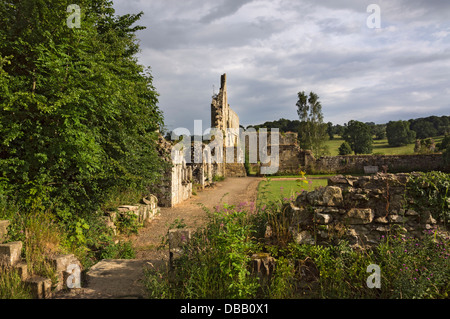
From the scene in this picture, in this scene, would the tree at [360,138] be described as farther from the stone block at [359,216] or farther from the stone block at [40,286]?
the stone block at [40,286]

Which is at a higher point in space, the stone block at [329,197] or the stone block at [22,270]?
the stone block at [329,197]

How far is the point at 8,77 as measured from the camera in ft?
19.3

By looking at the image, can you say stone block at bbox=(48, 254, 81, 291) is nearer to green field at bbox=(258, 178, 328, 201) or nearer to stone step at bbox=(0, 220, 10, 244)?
stone step at bbox=(0, 220, 10, 244)

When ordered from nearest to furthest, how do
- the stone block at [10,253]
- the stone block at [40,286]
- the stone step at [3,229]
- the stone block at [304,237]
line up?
the stone block at [40,286] < the stone block at [10,253] < the stone block at [304,237] < the stone step at [3,229]

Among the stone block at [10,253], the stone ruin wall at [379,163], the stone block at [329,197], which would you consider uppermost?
the stone ruin wall at [379,163]

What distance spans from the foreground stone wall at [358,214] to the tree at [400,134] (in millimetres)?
53068

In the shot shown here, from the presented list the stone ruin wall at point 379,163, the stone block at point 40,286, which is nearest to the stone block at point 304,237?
the stone block at point 40,286

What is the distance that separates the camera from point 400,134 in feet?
167

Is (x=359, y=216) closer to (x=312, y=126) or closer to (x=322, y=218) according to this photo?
(x=322, y=218)

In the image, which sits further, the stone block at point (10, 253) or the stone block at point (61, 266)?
the stone block at point (61, 266)

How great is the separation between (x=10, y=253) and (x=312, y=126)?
36.9 m

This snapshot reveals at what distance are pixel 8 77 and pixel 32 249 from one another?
3.49 meters

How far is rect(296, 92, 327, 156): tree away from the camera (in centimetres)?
3659

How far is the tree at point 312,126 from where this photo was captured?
3659cm
